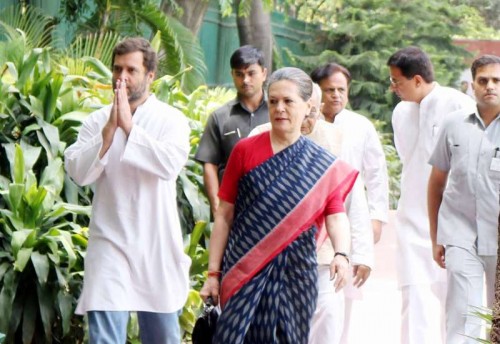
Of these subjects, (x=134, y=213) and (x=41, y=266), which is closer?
(x=134, y=213)

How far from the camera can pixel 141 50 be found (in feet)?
23.1

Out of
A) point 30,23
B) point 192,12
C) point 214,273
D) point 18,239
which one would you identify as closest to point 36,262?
point 18,239

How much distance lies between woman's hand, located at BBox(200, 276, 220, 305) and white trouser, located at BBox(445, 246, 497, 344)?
171 cm

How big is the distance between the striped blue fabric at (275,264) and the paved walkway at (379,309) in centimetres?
403

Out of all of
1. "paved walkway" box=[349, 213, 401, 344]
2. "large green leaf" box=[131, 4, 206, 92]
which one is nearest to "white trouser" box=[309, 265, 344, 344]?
"paved walkway" box=[349, 213, 401, 344]

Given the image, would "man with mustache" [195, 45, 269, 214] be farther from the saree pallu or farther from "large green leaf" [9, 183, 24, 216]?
the saree pallu

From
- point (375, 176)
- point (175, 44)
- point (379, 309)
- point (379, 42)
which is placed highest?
point (379, 42)

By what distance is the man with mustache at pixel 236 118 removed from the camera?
881 centimetres

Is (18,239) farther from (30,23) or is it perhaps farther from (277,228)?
(30,23)

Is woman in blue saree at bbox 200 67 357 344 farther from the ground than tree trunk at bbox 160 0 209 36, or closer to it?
closer to it

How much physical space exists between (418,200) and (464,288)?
1774 mm

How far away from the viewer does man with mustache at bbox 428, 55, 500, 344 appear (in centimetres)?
754

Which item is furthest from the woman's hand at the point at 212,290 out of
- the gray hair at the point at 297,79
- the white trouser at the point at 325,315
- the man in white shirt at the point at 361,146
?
the man in white shirt at the point at 361,146

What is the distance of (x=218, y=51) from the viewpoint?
22391 millimetres
